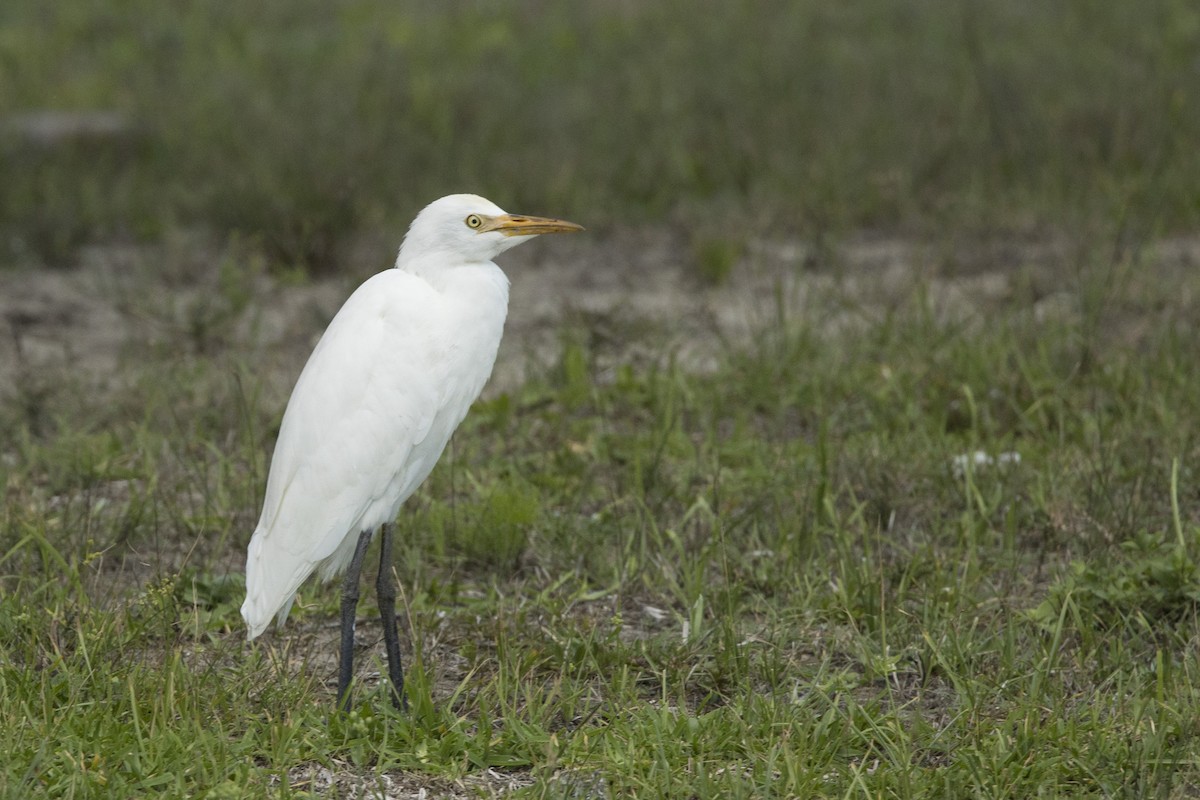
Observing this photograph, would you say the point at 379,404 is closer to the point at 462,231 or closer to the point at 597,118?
the point at 462,231

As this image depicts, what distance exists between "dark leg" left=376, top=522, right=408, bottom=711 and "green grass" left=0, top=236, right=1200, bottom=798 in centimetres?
7

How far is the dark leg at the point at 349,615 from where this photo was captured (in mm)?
3082

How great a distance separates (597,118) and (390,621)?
5.33 metres

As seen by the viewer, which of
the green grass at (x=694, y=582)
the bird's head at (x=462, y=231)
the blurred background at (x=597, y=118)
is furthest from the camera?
the blurred background at (x=597, y=118)

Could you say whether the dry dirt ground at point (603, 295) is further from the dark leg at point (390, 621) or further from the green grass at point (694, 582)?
the dark leg at point (390, 621)

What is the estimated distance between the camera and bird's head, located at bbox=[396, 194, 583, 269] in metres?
3.21

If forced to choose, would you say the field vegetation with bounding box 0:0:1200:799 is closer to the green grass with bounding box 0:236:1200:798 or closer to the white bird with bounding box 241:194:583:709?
the green grass with bounding box 0:236:1200:798

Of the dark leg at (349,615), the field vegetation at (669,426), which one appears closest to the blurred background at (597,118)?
the field vegetation at (669,426)

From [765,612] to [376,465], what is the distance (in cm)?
112

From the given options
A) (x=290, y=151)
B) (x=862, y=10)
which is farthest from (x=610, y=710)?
(x=862, y=10)

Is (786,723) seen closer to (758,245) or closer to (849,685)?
(849,685)

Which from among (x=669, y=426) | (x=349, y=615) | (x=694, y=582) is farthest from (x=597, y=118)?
(x=349, y=615)

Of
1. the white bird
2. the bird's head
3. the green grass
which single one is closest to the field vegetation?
the green grass

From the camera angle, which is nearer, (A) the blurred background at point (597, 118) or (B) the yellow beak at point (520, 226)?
(B) the yellow beak at point (520, 226)
